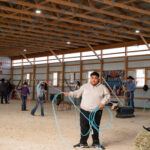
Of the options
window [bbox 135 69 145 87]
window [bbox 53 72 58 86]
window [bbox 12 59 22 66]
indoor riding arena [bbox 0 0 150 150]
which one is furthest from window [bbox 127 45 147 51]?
window [bbox 12 59 22 66]

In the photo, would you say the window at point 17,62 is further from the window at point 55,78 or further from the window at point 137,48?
the window at point 137,48

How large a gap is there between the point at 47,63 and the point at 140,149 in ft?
61.9

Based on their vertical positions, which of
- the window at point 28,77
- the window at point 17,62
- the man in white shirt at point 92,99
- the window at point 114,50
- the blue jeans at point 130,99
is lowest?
the blue jeans at point 130,99

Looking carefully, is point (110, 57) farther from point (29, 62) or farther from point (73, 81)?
point (29, 62)

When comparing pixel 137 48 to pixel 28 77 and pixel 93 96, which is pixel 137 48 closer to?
pixel 93 96

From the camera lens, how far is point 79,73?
19703mm

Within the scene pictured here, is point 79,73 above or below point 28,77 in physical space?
above

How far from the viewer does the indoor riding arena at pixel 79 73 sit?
16.8ft

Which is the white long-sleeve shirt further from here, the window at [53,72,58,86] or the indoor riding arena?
the window at [53,72,58,86]

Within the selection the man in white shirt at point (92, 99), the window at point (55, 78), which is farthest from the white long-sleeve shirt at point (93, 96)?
the window at point (55, 78)

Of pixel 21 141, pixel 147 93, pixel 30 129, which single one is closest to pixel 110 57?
pixel 147 93

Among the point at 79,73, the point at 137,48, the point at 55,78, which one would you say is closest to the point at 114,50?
the point at 137,48

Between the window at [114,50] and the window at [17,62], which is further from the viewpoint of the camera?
the window at [17,62]

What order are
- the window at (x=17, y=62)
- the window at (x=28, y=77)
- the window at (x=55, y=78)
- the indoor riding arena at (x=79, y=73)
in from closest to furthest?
the indoor riding arena at (x=79, y=73) < the window at (x=55, y=78) < the window at (x=28, y=77) < the window at (x=17, y=62)
